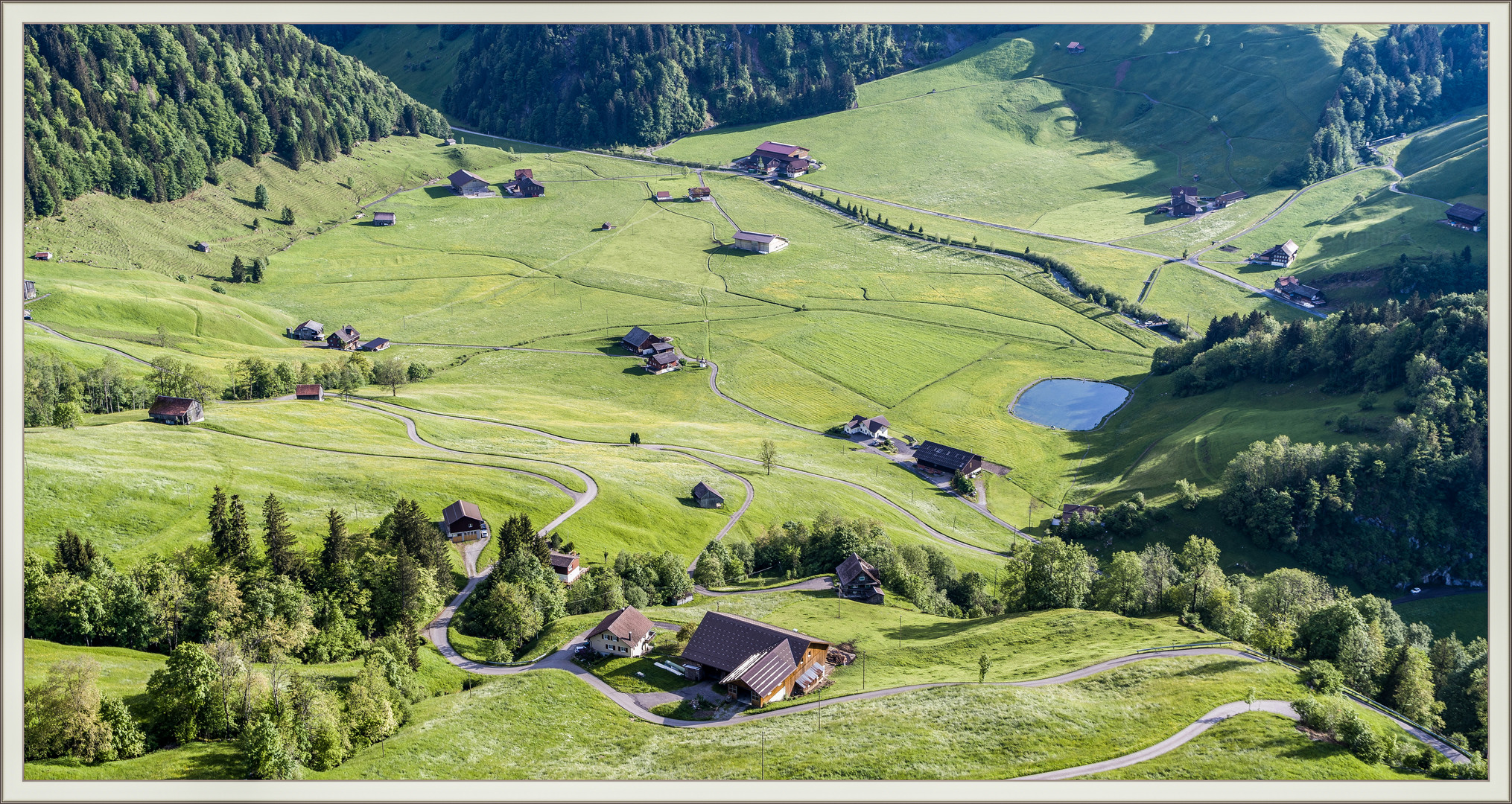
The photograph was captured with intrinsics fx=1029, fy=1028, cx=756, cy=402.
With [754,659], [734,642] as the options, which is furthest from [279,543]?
[754,659]

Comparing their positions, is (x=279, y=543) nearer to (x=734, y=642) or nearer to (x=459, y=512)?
(x=459, y=512)

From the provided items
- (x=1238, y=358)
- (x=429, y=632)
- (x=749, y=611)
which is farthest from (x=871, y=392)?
(x=429, y=632)

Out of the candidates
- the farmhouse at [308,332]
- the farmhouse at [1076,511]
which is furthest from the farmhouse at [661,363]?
the farmhouse at [1076,511]

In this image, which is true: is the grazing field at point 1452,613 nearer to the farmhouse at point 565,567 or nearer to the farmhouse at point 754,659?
the farmhouse at point 754,659

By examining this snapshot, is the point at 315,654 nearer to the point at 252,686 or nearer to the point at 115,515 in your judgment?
the point at 252,686

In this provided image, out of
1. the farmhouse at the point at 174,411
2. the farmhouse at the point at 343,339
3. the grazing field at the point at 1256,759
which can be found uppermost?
the grazing field at the point at 1256,759
